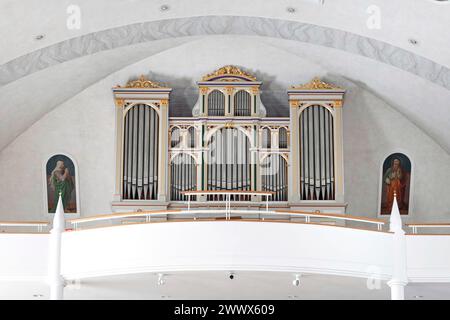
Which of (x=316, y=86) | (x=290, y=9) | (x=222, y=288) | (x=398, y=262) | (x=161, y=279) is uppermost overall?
(x=290, y=9)

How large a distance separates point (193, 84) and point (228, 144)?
1818mm

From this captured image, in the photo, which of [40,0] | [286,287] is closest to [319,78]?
[286,287]

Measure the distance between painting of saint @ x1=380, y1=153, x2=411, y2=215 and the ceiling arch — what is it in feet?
7.61

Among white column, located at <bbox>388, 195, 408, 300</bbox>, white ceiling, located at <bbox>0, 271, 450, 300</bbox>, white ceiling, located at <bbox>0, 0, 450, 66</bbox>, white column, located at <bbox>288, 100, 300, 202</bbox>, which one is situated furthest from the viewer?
white column, located at <bbox>288, 100, 300, 202</bbox>

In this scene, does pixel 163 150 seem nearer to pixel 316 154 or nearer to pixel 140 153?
pixel 140 153

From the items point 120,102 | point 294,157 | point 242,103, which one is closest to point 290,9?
point 242,103

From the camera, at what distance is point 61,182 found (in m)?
19.8

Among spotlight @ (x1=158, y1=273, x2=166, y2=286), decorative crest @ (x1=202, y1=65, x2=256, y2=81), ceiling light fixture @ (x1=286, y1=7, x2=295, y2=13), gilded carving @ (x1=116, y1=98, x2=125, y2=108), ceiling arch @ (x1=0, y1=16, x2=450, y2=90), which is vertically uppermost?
ceiling light fixture @ (x1=286, y1=7, x2=295, y2=13)

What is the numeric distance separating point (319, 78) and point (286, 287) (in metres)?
5.36

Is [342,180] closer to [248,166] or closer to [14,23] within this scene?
[248,166]

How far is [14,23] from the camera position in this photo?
16766 millimetres

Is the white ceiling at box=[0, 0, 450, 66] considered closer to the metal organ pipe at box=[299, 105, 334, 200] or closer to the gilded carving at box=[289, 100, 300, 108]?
Result: the gilded carving at box=[289, 100, 300, 108]

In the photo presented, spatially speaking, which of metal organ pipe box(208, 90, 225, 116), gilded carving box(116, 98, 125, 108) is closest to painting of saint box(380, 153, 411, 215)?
metal organ pipe box(208, 90, 225, 116)

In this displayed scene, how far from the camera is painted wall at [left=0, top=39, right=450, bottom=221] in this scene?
64.7 ft
